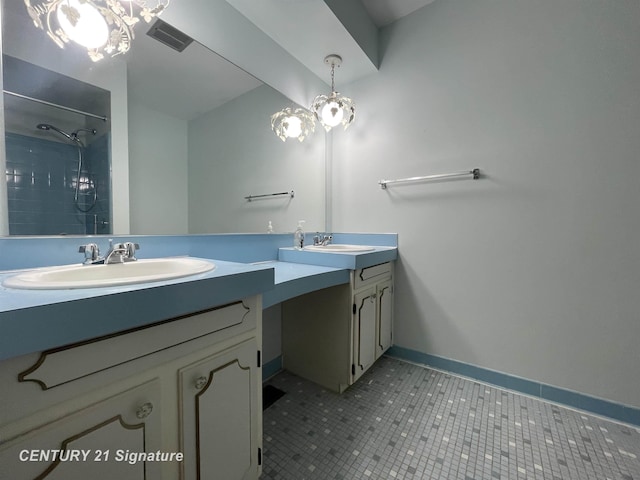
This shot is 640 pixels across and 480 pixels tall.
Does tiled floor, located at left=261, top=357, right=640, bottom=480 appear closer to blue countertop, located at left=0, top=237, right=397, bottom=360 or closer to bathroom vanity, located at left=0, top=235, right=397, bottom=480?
bathroom vanity, located at left=0, top=235, right=397, bottom=480

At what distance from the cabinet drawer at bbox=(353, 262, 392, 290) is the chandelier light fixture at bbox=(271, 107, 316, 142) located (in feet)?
3.58

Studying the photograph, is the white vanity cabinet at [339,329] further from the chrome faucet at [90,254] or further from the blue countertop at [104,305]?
the chrome faucet at [90,254]

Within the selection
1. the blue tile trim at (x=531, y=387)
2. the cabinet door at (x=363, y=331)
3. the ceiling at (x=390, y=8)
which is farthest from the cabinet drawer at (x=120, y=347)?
the ceiling at (x=390, y=8)

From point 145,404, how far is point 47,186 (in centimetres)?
77

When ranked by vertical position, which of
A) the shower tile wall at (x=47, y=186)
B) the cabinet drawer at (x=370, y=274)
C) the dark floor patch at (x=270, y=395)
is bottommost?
the dark floor patch at (x=270, y=395)

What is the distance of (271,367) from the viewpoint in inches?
64.7

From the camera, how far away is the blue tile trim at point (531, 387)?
125 centimetres

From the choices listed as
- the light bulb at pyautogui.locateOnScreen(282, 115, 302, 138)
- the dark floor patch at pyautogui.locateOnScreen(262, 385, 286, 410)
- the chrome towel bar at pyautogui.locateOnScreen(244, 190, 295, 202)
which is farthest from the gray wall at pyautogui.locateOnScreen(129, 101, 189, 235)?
the dark floor patch at pyautogui.locateOnScreen(262, 385, 286, 410)

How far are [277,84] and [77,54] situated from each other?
1.04 metres

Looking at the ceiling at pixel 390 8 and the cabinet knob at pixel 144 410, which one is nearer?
the cabinet knob at pixel 144 410

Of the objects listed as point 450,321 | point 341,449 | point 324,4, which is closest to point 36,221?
point 341,449

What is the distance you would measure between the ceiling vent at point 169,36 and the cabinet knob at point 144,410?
136 cm

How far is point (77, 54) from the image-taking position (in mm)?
887

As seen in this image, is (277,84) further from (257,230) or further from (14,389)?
(14,389)
